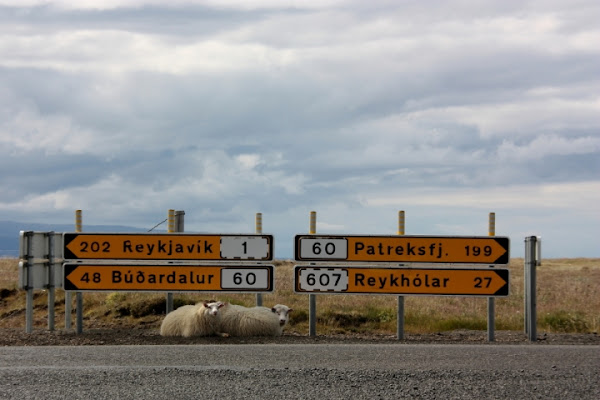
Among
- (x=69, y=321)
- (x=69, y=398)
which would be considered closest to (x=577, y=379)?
(x=69, y=398)

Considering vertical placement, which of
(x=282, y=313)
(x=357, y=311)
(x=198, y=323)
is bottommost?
(x=357, y=311)

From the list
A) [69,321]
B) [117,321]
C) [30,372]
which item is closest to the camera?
[30,372]

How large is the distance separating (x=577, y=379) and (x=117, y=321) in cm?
1369

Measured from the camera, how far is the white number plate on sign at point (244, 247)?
1567 cm

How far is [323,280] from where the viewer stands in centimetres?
1552

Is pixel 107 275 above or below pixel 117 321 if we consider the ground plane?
above

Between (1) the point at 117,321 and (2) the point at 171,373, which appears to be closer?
(2) the point at 171,373

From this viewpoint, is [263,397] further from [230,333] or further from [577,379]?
[230,333]

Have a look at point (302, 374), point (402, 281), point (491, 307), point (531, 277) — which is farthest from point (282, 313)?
point (302, 374)

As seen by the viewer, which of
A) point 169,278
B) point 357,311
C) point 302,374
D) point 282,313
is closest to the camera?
point 302,374

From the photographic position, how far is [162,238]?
52.2 ft

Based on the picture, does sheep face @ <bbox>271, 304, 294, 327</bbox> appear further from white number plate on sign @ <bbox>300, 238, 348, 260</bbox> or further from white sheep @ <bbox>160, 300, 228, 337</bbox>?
white number plate on sign @ <bbox>300, 238, 348, 260</bbox>

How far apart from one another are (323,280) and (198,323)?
8.96 feet

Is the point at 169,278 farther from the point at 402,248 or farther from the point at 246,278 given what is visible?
the point at 402,248
